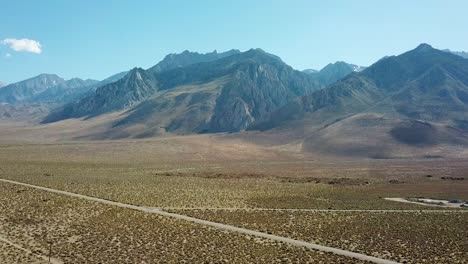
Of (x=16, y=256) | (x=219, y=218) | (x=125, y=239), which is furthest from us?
(x=219, y=218)

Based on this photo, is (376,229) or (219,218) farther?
(219,218)

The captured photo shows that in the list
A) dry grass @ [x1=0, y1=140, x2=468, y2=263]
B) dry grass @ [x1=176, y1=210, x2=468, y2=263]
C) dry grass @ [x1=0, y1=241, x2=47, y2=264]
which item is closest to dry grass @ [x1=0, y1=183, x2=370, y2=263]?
dry grass @ [x1=0, y1=140, x2=468, y2=263]

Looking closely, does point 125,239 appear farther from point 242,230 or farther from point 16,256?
point 242,230

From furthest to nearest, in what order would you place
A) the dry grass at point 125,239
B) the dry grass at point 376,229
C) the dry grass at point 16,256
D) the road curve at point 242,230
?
the dry grass at point 376,229
the road curve at point 242,230
the dry grass at point 125,239
the dry grass at point 16,256

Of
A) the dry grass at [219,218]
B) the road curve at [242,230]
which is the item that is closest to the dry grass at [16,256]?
the dry grass at [219,218]

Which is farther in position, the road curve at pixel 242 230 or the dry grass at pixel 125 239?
the road curve at pixel 242 230

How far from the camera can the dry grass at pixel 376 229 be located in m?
32.7

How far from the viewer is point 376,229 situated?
39.8m

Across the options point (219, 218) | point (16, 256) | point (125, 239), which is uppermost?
point (16, 256)

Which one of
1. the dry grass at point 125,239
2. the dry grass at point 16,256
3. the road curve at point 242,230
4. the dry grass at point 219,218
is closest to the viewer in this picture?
the dry grass at point 16,256

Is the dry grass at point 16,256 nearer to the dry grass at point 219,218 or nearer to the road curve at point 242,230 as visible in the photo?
the dry grass at point 219,218

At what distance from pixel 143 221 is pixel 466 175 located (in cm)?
7486

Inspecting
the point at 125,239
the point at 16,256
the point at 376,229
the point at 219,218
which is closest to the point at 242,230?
the point at 219,218

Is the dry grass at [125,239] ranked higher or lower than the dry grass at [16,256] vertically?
lower
